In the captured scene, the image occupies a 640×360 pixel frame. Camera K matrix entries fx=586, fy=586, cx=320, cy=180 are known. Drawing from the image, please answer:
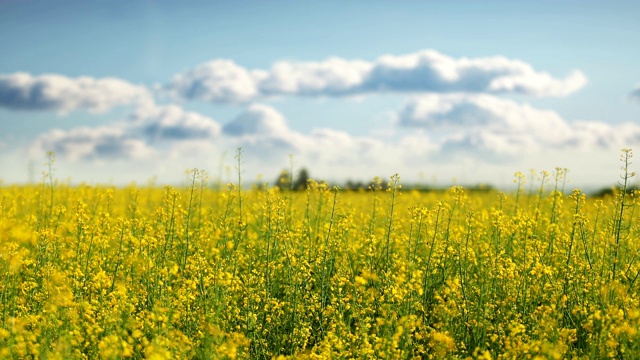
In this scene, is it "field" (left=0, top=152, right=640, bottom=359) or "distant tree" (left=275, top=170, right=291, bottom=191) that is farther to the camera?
"distant tree" (left=275, top=170, right=291, bottom=191)

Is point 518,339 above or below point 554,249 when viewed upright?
below

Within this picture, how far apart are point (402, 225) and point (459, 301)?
3.76 metres

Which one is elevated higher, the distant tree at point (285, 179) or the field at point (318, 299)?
the distant tree at point (285, 179)

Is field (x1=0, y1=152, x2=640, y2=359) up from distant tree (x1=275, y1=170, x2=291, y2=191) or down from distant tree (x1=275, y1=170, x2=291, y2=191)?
down

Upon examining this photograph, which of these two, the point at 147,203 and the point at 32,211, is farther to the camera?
the point at 147,203

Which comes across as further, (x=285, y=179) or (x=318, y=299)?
(x=285, y=179)

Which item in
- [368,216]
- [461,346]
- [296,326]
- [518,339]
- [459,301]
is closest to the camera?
[518,339]

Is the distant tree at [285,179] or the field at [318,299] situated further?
the distant tree at [285,179]

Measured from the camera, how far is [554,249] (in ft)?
24.8

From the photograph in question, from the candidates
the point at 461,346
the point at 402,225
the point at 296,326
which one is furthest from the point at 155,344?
the point at 402,225

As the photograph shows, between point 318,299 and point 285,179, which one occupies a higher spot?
point 285,179

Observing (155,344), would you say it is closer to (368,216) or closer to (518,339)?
(518,339)

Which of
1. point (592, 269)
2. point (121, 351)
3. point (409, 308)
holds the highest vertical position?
point (592, 269)

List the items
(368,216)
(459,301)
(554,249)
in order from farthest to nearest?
(368,216) < (554,249) < (459,301)
